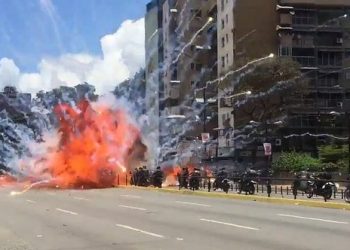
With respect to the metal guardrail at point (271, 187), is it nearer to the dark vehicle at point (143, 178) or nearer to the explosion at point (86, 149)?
the dark vehicle at point (143, 178)

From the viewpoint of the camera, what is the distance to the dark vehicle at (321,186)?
28.2m

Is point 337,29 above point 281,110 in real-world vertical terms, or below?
above

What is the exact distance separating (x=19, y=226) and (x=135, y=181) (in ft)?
98.0

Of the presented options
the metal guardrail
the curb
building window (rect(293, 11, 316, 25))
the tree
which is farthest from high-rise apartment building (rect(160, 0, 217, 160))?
the curb

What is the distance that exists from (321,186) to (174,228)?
44.3ft

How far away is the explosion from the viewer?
4744 centimetres

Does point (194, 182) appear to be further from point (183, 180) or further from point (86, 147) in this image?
point (86, 147)

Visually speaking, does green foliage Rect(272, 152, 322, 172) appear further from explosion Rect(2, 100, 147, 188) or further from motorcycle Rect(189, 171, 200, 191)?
motorcycle Rect(189, 171, 200, 191)

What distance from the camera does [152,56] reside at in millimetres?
60656

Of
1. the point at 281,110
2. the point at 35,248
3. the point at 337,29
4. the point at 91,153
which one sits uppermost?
the point at 337,29

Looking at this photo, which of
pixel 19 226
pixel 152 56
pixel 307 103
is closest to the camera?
pixel 19 226

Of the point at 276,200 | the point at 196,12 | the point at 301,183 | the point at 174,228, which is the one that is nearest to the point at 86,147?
the point at 301,183

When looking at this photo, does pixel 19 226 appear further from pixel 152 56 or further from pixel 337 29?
pixel 337 29

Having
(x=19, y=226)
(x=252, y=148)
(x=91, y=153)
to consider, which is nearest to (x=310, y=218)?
(x=19, y=226)
